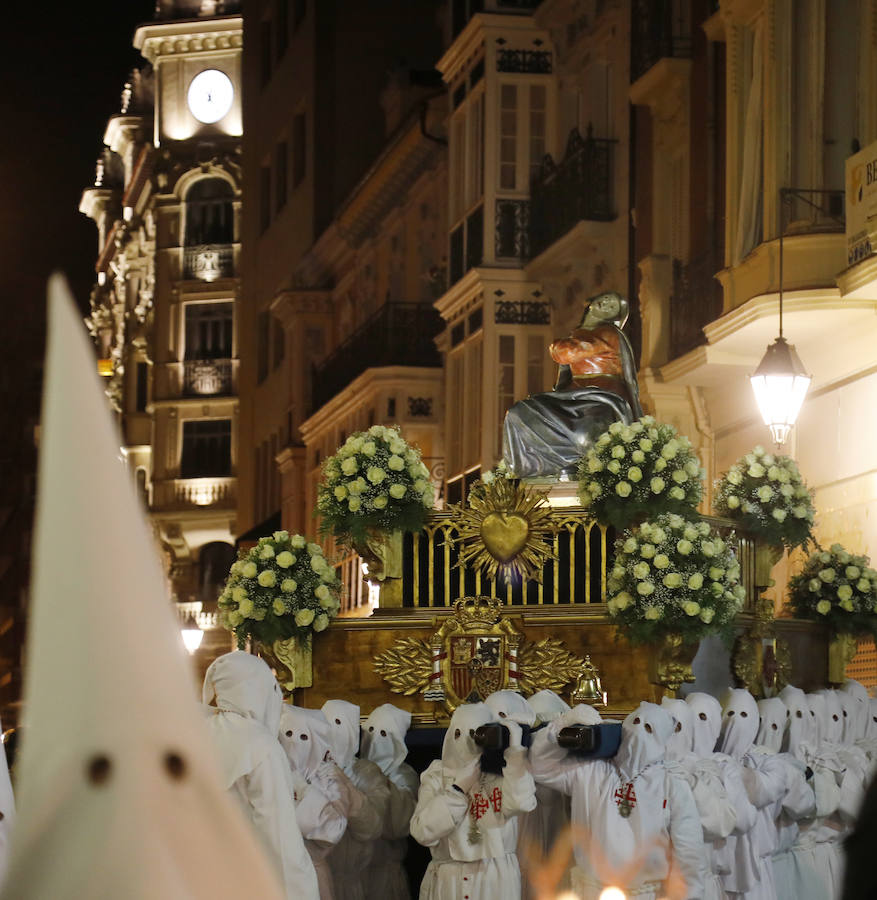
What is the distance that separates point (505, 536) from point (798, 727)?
94.4 inches

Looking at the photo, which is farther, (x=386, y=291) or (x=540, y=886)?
(x=386, y=291)

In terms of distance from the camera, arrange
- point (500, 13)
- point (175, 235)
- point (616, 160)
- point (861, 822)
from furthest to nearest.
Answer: point (175, 235) → point (500, 13) → point (616, 160) → point (861, 822)

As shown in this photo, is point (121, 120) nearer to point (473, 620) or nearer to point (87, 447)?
point (473, 620)

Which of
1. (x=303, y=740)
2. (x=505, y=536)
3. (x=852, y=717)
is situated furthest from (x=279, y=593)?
(x=852, y=717)

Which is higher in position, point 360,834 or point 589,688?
point 589,688

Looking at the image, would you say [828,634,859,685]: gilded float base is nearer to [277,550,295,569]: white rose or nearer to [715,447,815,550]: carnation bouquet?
[715,447,815,550]: carnation bouquet

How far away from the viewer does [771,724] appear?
11.7 m

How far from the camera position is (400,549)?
42.4 feet

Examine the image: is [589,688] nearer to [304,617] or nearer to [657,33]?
[304,617]

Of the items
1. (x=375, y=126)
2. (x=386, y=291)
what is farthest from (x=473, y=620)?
(x=375, y=126)

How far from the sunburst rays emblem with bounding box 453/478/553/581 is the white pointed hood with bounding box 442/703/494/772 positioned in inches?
114

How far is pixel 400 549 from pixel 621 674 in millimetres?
1737

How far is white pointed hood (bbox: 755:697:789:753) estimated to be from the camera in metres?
Result: 11.6

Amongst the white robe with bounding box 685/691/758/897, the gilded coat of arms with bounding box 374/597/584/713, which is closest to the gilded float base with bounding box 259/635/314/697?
the gilded coat of arms with bounding box 374/597/584/713
